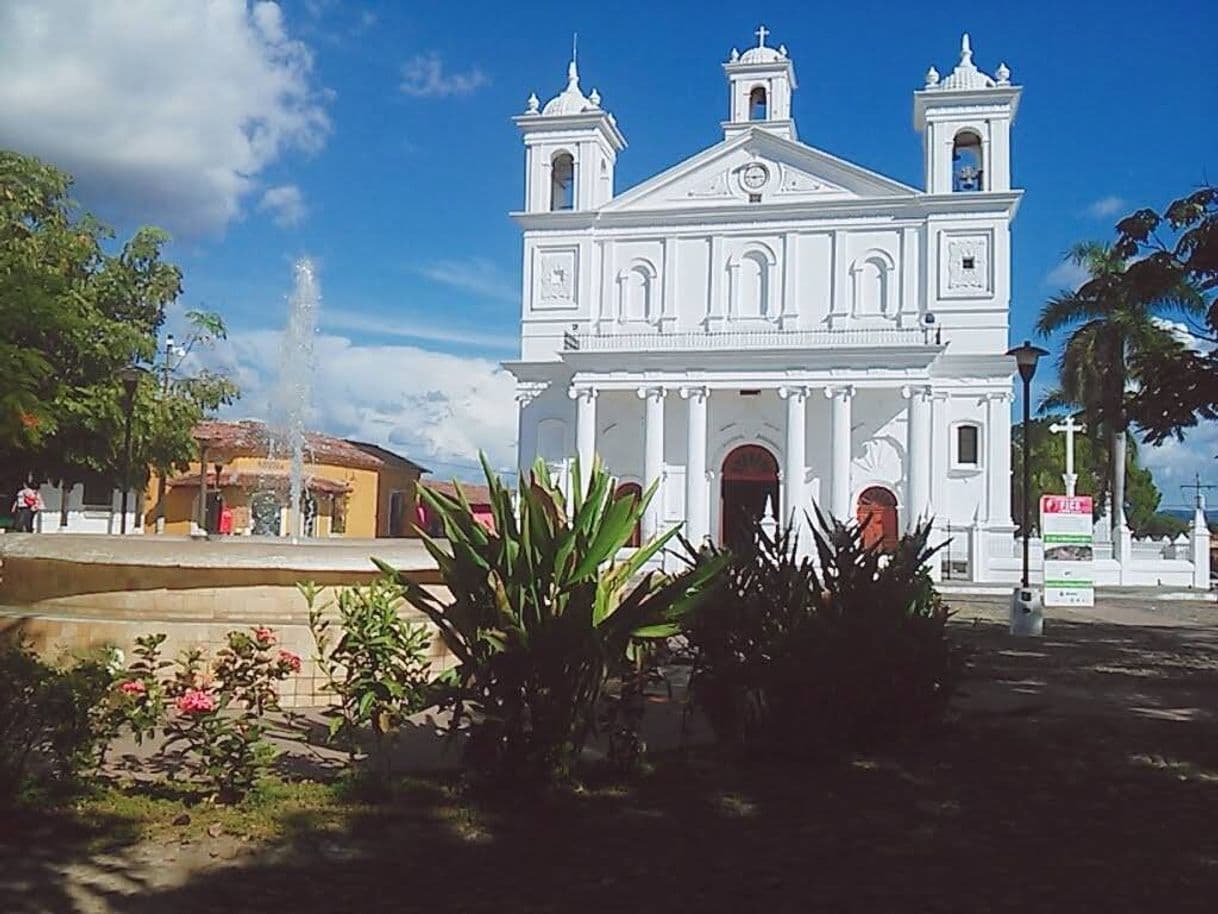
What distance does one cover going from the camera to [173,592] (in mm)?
7234

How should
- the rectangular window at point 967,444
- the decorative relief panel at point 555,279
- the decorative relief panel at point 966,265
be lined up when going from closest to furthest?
1. the rectangular window at point 967,444
2. the decorative relief panel at point 966,265
3. the decorative relief panel at point 555,279

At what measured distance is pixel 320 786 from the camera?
17.2 feet

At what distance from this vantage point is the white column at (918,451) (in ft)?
104

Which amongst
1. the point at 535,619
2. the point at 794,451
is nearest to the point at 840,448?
the point at 794,451

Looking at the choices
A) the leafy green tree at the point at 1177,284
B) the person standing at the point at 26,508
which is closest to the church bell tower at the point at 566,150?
the person standing at the point at 26,508

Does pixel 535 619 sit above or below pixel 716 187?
below

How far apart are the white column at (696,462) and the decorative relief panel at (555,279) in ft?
19.8

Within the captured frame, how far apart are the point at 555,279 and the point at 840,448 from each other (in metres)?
11.0

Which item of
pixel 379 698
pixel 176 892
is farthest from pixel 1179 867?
pixel 176 892

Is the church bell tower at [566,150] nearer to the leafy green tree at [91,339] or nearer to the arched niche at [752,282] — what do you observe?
the arched niche at [752,282]

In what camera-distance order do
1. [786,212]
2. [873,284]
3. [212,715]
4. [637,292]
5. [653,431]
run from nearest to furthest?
[212,715], [653,431], [873,284], [786,212], [637,292]

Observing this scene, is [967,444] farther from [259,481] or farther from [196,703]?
[196,703]

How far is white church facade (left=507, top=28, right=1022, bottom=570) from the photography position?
32.5 m

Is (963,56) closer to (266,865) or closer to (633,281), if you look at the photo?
(633,281)
